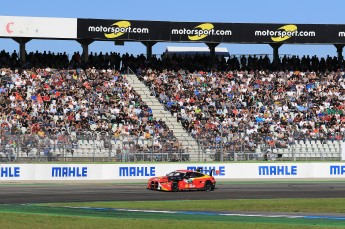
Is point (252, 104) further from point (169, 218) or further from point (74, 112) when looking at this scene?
point (169, 218)

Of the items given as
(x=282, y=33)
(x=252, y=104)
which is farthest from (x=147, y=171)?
(x=282, y=33)

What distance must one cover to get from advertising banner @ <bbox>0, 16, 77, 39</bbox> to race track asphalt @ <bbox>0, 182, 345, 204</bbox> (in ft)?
56.2

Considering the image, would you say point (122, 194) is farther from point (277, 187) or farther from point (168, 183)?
point (277, 187)

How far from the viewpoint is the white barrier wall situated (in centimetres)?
4178

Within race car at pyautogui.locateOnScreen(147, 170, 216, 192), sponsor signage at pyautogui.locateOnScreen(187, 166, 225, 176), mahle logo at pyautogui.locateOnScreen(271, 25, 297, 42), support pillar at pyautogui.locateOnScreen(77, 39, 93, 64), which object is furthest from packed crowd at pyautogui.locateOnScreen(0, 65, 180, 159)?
mahle logo at pyautogui.locateOnScreen(271, 25, 297, 42)

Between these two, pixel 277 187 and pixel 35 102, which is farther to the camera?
pixel 35 102

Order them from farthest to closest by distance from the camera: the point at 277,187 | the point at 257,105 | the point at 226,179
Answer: the point at 257,105
the point at 226,179
the point at 277,187

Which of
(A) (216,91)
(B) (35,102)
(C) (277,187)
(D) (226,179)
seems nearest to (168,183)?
(C) (277,187)

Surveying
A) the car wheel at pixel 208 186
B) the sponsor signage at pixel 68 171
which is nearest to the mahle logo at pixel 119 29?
the sponsor signage at pixel 68 171

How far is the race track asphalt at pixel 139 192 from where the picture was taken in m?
31.5

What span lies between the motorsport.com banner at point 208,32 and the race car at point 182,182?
21934 millimetres

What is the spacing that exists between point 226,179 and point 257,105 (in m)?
9.29

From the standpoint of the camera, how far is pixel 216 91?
5406cm

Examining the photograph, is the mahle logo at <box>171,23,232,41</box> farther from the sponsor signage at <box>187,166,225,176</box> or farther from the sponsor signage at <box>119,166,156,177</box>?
the sponsor signage at <box>119,166,156,177</box>
